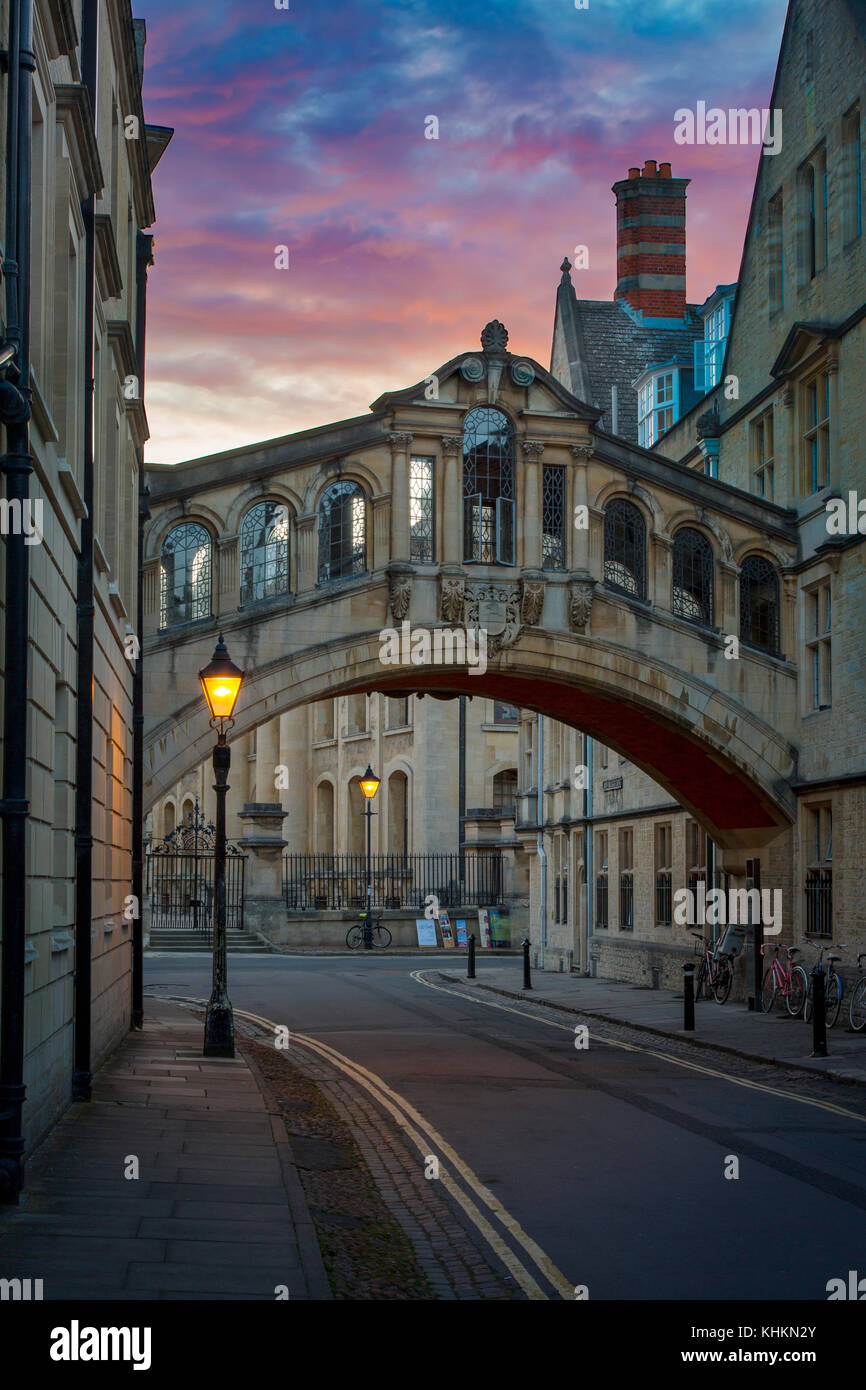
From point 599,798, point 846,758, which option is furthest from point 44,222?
point 599,798

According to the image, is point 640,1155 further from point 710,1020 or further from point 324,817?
point 324,817

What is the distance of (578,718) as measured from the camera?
92.4 feet

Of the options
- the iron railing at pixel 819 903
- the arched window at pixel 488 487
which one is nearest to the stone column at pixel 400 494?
the arched window at pixel 488 487

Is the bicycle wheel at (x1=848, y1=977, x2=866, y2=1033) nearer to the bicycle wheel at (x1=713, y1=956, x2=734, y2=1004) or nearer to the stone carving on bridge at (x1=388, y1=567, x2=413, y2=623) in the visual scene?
the bicycle wheel at (x1=713, y1=956, x2=734, y2=1004)

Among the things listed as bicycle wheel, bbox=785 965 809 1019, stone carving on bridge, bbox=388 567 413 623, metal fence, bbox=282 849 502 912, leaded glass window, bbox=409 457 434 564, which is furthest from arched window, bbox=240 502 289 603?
metal fence, bbox=282 849 502 912

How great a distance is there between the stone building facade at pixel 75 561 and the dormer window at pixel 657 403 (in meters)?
19.6

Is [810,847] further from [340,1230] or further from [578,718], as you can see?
[340,1230]

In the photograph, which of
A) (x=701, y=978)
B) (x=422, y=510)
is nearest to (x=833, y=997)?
(x=701, y=978)

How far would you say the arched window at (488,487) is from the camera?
80.5 ft

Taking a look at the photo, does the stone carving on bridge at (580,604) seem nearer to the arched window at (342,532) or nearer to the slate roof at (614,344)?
the arched window at (342,532)

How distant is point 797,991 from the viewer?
22.3 meters

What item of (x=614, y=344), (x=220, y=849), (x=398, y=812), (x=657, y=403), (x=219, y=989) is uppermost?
(x=614, y=344)

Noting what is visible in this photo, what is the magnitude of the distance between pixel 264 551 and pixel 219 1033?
9.23 metres

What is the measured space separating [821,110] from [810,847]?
11290 millimetres
